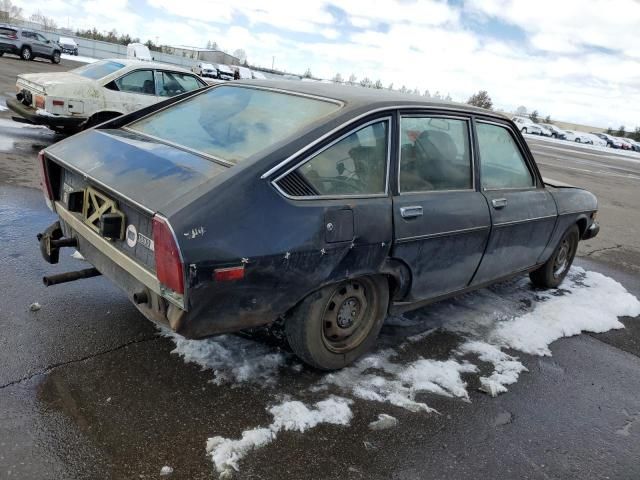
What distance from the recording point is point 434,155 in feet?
11.7

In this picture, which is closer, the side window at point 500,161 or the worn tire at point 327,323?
Result: the worn tire at point 327,323

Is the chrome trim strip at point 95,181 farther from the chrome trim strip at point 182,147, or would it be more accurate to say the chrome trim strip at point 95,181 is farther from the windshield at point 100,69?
the windshield at point 100,69

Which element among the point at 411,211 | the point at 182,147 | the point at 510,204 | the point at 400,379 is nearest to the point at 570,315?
the point at 510,204

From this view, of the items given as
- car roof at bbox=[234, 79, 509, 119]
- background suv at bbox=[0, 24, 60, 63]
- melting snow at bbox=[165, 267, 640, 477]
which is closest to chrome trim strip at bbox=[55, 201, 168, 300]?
melting snow at bbox=[165, 267, 640, 477]

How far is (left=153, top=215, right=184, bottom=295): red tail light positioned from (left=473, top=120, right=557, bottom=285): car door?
2.43 metres

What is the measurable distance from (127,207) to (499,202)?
2654 mm

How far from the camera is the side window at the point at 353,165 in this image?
9.42ft

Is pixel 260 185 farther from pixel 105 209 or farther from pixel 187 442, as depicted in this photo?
pixel 187 442

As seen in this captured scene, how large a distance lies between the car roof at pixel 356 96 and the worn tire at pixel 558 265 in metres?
2.01

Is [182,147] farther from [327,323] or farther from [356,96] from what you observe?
[327,323]

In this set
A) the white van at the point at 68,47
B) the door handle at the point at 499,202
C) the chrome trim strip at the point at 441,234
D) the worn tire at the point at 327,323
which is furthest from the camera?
the white van at the point at 68,47

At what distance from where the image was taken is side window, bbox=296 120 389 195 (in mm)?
2871

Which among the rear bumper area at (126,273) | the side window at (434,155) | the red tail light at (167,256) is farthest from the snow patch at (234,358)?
the side window at (434,155)

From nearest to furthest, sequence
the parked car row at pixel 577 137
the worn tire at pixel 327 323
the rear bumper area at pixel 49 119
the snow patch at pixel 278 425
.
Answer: the snow patch at pixel 278 425, the worn tire at pixel 327 323, the rear bumper area at pixel 49 119, the parked car row at pixel 577 137
